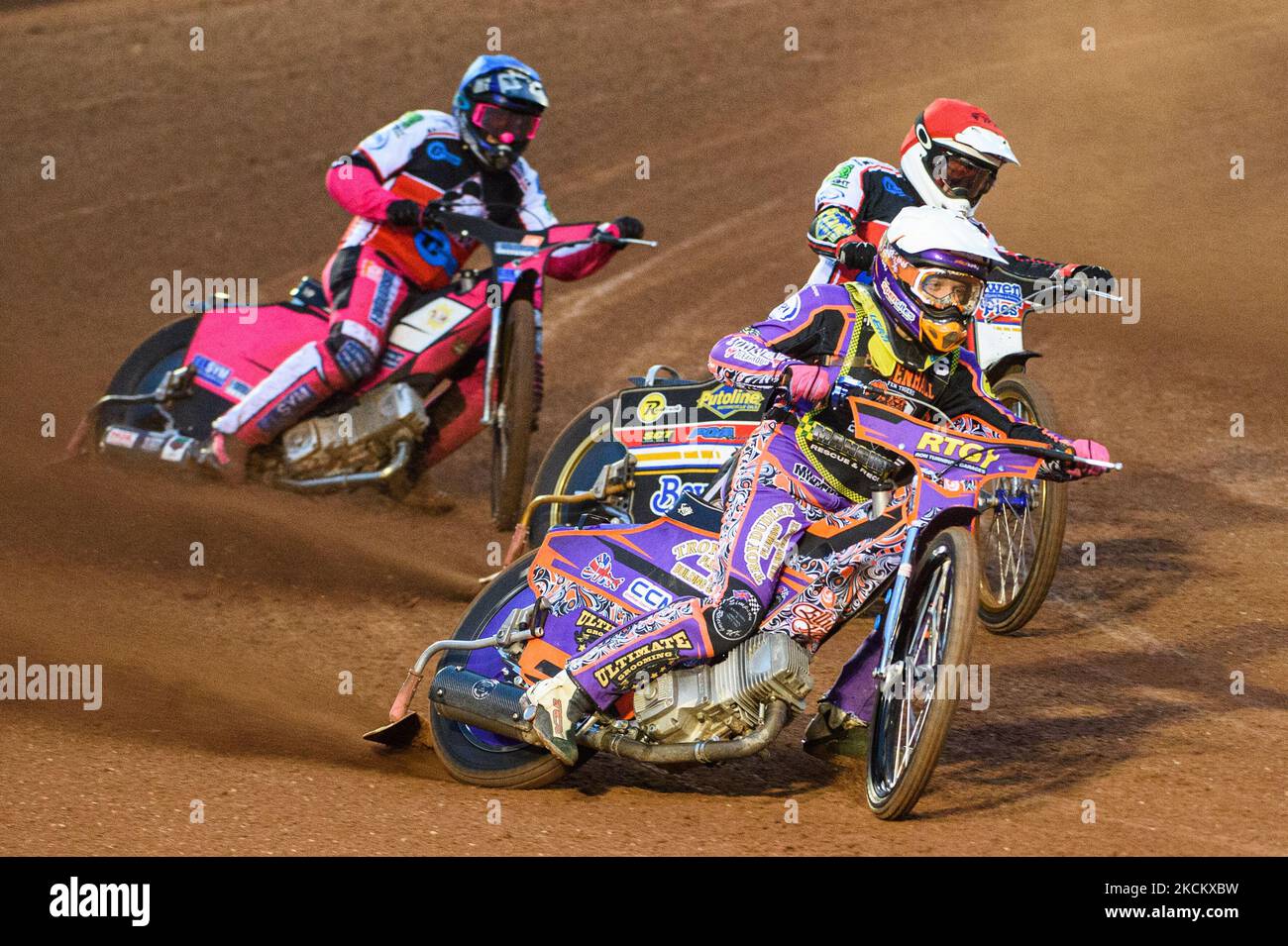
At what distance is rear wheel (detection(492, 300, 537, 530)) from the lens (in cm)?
1027

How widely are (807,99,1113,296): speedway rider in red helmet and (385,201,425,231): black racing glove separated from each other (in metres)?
2.39

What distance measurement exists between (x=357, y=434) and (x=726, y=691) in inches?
199

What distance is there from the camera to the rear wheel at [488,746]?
6.84m

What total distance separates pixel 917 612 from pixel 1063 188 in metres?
12.8

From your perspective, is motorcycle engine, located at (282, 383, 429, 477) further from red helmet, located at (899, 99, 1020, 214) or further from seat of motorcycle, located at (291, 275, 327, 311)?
red helmet, located at (899, 99, 1020, 214)

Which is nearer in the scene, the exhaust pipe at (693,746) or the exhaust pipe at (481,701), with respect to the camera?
the exhaust pipe at (693,746)

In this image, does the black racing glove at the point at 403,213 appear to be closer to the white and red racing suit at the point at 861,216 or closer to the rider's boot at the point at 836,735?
the white and red racing suit at the point at 861,216

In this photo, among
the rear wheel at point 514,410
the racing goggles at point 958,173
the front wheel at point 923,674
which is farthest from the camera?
the rear wheel at point 514,410

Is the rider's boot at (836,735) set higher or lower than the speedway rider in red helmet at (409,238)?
lower

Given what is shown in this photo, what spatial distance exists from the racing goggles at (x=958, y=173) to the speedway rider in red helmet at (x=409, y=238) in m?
2.58

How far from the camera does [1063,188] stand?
1822 cm

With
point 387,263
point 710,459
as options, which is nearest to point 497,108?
point 387,263

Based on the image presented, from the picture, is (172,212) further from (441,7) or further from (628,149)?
(441,7)

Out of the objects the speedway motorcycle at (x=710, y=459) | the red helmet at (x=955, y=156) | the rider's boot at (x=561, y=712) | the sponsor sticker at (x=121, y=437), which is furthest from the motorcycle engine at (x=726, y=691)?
the sponsor sticker at (x=121, y=437)
